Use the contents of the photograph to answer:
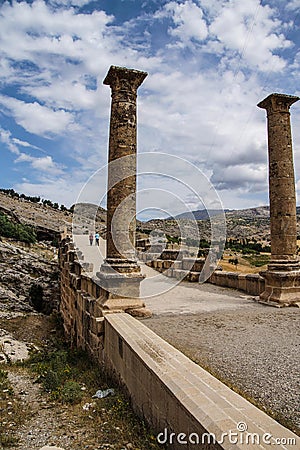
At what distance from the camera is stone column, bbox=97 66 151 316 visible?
8008 mm

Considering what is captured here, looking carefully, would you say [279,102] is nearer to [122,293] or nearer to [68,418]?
[122,293]

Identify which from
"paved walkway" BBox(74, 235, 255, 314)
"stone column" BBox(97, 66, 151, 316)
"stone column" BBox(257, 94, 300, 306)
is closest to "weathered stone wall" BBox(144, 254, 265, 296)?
"paved walkway" BBox(74, 235, 255, 314)

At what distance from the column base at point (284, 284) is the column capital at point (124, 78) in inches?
216

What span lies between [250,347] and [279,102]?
265 inches

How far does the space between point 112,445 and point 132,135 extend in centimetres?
610

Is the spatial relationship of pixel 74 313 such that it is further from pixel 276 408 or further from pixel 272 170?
pixel 276 408

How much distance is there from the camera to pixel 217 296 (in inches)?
422

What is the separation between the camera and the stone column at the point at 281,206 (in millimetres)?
9156

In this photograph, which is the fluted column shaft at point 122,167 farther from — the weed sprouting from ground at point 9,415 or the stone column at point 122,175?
the weed sprouting from ground at point 9,415

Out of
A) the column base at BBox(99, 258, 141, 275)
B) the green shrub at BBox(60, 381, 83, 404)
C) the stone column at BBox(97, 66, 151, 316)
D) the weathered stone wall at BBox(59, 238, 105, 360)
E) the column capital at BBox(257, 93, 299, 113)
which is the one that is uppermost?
the column capital at BBox(257, 93, 299, 113)

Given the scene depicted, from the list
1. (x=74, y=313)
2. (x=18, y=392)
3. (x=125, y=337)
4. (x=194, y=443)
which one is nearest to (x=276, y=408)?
(x=194, y=443)

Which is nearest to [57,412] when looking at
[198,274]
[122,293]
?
[122,293]

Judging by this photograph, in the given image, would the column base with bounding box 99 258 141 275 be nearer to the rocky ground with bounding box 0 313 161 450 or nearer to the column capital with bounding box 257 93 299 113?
the rocky ground with bounding box 0 313 161 450

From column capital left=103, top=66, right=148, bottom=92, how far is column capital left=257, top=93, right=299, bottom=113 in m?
3.44
